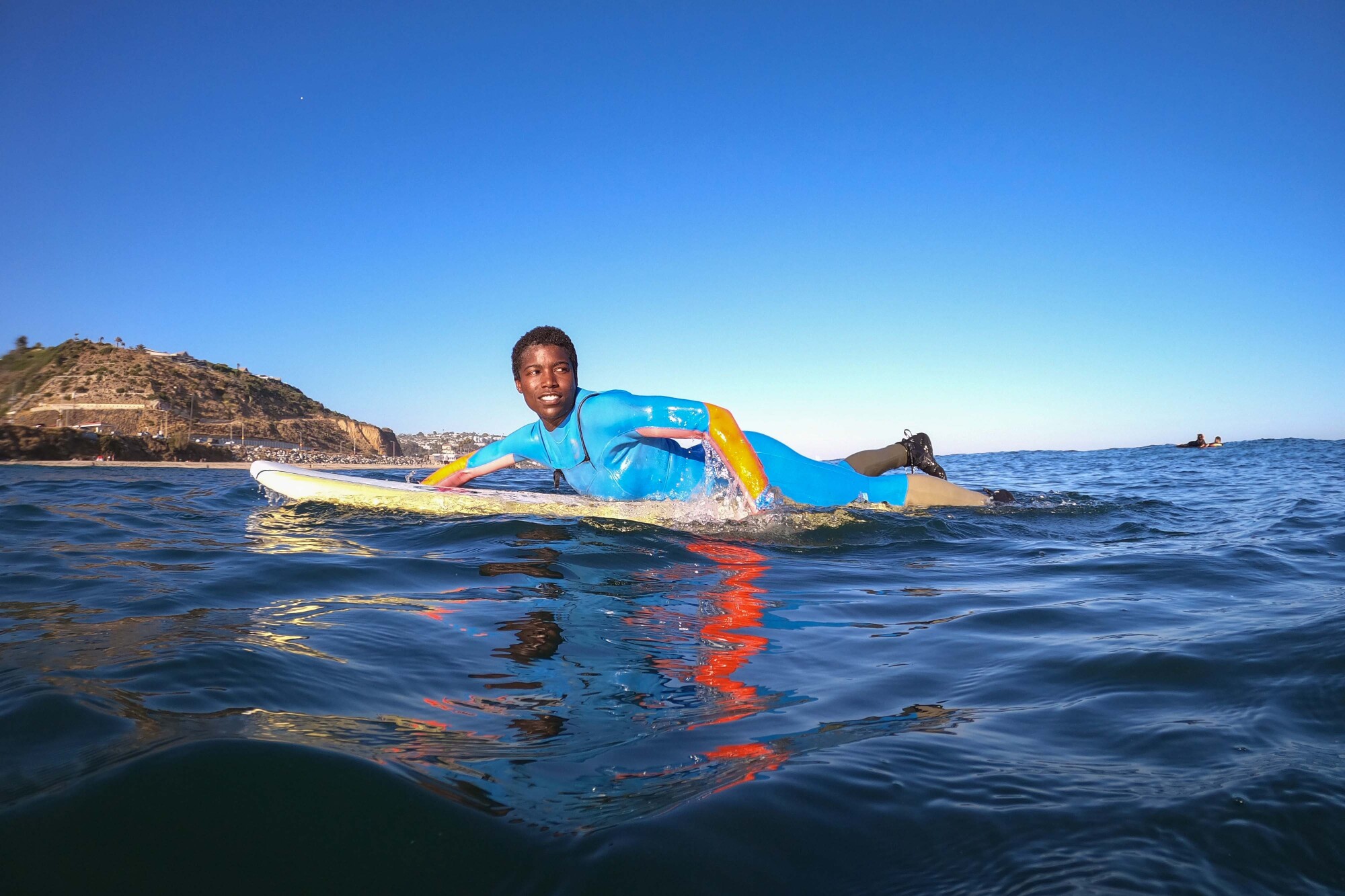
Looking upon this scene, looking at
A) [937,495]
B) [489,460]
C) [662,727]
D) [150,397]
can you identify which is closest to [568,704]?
[662,727]

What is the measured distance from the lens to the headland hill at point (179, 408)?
141 feet

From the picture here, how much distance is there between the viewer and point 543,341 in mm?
5527

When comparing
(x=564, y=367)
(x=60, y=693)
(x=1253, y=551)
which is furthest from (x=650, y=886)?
(x=1253, y=551)

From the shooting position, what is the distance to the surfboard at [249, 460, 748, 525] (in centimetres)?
579

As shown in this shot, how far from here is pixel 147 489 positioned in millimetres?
9625

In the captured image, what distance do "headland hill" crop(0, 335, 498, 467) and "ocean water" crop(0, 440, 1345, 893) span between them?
33.7 m

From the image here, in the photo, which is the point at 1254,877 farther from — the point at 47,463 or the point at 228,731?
the point at 47,463

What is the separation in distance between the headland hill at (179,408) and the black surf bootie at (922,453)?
107 ft

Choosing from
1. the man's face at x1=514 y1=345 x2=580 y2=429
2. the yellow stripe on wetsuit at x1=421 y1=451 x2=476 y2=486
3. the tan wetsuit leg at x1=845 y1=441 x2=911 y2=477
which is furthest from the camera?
the tan wetsuit leg at x1=845 y1=441 x2=911 y2=477

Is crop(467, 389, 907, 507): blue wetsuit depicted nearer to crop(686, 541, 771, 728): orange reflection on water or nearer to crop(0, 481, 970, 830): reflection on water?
crop(686, 541, 771, 728): orange reflection on water

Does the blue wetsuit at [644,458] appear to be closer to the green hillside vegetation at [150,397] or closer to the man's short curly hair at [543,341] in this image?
the man's short curly hair at [543,341]

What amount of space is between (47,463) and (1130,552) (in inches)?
1242

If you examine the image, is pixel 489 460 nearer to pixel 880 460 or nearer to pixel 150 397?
pixel 880 460

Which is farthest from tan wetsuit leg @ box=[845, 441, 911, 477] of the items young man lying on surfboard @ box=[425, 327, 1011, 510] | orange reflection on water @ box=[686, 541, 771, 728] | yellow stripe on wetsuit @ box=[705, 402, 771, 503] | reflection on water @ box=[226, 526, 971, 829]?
reflection on water @ box=[226, 526, 971, 829]
